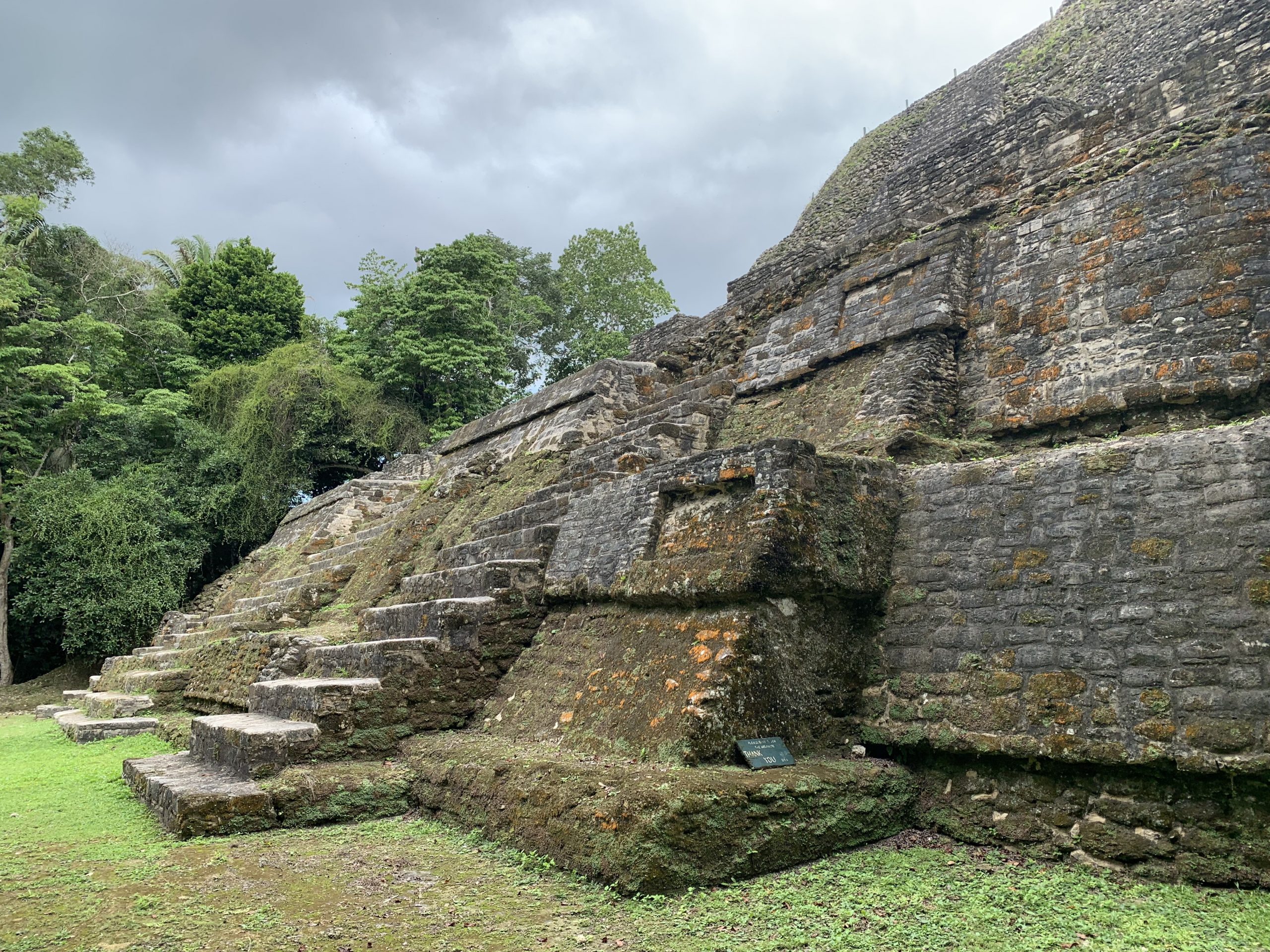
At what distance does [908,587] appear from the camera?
4.11 m

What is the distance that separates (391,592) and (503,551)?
Answer: 2562mm

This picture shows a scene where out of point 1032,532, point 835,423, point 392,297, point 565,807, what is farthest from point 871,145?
point 565,807

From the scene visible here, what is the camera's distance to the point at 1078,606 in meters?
3.40

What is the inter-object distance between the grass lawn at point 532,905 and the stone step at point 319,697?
950mm

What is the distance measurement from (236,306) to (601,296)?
10.4 metres

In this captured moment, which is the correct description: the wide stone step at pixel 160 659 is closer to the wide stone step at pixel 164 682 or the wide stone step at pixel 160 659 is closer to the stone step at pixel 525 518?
the wide stone step at pixel 164 682

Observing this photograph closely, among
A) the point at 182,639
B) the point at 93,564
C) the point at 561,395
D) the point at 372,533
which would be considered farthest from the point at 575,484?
the point at 93,564

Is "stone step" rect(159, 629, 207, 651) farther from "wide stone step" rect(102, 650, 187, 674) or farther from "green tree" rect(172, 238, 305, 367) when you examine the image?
"green tree" rect(172, 238, 305, 367)

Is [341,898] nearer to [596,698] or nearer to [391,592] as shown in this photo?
[596,698]

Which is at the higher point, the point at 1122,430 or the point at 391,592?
the point at 1122,430

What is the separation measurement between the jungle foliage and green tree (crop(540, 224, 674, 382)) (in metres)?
0.08

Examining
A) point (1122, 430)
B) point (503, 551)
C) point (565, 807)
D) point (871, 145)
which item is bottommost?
point (565, 807)

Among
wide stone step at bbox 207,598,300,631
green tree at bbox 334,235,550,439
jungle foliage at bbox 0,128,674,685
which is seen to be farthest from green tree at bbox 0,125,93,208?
wide stone step at bbox 207,598,300,631

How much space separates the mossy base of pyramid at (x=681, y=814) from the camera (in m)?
2.92
